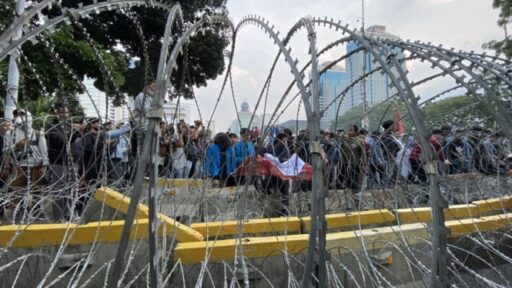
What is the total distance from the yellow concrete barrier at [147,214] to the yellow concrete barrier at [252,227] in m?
0.39

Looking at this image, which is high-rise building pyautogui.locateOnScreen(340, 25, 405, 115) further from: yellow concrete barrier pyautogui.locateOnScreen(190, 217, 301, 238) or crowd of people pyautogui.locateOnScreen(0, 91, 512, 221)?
yellow concrete barrier pyautogui.locateOnScreen(190, 217, 301, 238)

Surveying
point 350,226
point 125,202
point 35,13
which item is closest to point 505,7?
point 350,226

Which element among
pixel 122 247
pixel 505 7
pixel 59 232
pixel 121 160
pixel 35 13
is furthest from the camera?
pixel 505 7

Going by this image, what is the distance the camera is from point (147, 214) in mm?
3615

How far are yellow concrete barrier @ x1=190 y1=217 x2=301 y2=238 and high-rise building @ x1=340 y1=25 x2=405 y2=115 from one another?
4.55ft

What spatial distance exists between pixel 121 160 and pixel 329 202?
131 inches

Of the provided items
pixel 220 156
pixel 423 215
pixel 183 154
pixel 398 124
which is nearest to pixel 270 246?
pixel 423 215

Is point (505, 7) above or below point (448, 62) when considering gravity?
above

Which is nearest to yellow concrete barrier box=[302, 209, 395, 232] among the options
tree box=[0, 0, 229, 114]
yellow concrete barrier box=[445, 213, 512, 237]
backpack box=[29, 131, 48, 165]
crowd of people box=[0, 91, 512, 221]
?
crowd of people box=[0, 91, 512, 221]

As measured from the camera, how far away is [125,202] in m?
4.38

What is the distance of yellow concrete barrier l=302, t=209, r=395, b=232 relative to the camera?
475 cm

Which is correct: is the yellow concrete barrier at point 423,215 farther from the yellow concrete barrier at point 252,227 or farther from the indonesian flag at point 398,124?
the yellow concrete barrier at point 252,227

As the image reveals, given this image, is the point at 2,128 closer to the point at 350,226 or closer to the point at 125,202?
the point at 125,202

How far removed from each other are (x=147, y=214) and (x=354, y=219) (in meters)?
2.40
